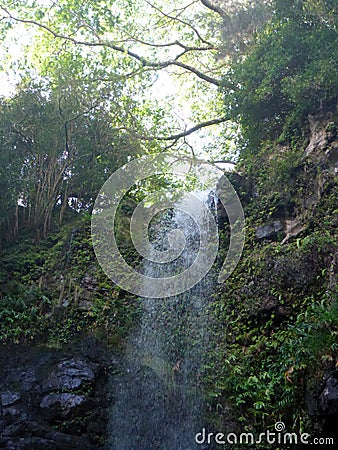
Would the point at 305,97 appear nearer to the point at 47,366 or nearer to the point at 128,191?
the point at 128,191

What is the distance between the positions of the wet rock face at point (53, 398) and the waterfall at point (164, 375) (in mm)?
258

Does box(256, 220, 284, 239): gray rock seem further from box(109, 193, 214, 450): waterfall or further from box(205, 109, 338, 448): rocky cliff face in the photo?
box(109, 193, 214, 450): waterfall

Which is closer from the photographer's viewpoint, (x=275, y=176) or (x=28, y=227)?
(x=275, y=176)

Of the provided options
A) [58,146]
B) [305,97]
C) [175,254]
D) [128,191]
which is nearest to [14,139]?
[58,146]

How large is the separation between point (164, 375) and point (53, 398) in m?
1.49

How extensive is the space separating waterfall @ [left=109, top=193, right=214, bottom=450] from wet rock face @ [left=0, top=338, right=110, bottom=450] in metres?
0.26

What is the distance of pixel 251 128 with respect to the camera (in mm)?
9703

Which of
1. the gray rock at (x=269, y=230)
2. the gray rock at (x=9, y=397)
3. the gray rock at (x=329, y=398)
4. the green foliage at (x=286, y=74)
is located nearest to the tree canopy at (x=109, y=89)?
the green foliage at (x=286, y=74)

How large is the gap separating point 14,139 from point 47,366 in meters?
4.42

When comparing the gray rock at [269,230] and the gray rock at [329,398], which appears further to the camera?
the gray rock at [269,230]

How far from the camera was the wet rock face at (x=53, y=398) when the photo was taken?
5199 mm

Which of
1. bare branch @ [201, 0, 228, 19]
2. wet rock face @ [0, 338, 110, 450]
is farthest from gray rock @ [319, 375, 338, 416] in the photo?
bare branch @ [201, 0, 228, 19]

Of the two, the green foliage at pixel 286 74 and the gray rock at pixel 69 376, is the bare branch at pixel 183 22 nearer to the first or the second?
the green foliage at pixel 286 74

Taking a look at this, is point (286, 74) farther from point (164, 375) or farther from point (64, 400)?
point (64, 400)
